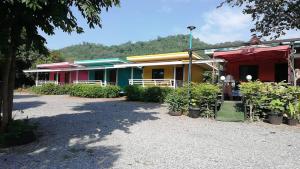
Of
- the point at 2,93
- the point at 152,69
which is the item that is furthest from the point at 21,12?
the point at 152,69

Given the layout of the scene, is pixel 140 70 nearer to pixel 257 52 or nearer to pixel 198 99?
pixel 257 52

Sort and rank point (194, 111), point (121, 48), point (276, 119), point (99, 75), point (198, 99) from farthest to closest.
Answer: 1. point (121, 48)
2. point (99, 75)
3. point (198, 99)
4. point (194, 111)
5. point (276, 119)

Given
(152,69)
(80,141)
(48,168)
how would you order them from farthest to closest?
1. (152,69)
2. (80,141)
3. (48,168)

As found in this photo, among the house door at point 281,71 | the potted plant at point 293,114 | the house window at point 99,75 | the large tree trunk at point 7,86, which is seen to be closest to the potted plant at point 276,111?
the potted plant at point 293,114

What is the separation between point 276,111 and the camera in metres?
11.4

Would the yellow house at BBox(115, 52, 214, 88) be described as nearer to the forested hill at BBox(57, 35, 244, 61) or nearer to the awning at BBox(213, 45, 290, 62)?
the awning at BBox(213, 45, 290, 62)

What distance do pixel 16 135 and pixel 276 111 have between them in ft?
29.2

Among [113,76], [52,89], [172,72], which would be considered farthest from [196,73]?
[52,89]

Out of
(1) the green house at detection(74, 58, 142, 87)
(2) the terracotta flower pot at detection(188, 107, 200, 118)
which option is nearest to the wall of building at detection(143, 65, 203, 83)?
(1) the green house at detection(74, 58, 142, 87)

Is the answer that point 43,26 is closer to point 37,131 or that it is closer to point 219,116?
point 37,131

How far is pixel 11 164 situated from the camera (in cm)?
618

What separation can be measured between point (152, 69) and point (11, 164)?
22.0 metres

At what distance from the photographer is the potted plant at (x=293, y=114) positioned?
11102mm

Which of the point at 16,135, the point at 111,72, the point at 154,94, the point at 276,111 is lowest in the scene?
the point at 16,135
